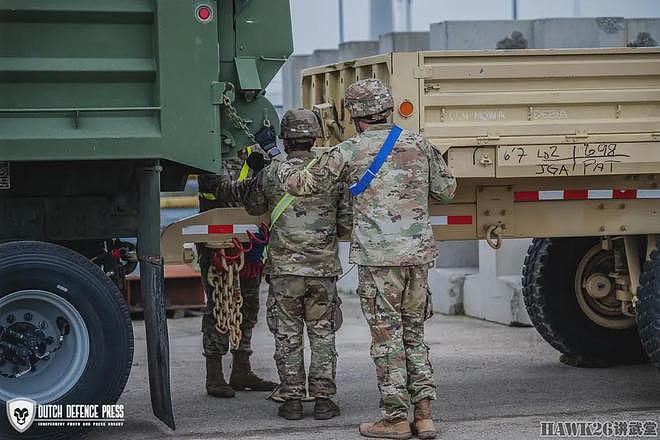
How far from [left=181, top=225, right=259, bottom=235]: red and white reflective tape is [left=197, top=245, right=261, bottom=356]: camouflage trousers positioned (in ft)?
0.87

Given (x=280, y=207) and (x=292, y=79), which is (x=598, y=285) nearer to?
(x=280, y=207)

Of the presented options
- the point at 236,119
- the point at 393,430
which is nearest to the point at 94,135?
the point at 236,119

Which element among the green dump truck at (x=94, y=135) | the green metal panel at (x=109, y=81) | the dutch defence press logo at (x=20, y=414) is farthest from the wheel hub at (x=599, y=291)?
the dutch defence press logo at (x=20, y=414)

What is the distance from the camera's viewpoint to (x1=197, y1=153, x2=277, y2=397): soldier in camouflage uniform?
7.09 meters

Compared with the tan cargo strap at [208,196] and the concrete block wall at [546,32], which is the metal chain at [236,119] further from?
the concrete block wall at [546,32]

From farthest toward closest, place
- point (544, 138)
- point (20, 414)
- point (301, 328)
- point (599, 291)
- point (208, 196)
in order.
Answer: point (599, 291)
point (208, 196)
point (301, 328)
point (544, 138)
point (20, 414)

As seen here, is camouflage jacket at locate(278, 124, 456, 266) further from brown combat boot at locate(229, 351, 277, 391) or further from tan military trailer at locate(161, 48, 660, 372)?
brown combat boot at locate(229, 351, 277, 391)

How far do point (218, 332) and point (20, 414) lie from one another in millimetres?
1696

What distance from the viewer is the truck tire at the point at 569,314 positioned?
7977 mm

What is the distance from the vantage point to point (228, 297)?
700 cm

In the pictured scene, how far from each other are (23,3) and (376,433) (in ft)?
8.53

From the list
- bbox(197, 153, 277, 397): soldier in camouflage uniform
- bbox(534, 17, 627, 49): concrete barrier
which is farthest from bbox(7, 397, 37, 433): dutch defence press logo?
bbox(534, 17, 627, 49): concrete barrier

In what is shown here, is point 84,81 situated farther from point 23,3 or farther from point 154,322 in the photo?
point 154,322

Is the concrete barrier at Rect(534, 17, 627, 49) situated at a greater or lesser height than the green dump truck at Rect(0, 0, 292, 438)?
greater
